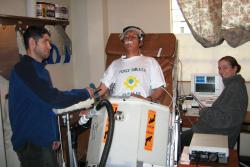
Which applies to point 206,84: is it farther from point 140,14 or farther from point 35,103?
point 35,103

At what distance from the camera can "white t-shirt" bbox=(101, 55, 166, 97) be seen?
9.05 feet

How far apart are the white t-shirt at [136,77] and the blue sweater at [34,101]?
0.96 meters

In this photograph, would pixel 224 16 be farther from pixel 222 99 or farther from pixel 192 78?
pixel 222 99

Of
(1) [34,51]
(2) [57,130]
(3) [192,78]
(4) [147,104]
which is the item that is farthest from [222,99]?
(1) [34,51]

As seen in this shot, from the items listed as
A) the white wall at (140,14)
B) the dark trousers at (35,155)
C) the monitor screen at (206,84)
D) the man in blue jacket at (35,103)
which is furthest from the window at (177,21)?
the dark trousers at (35,155)

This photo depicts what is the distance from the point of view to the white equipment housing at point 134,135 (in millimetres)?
1585

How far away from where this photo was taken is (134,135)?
1.58 metres

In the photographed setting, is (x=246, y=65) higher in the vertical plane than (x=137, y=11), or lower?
lower

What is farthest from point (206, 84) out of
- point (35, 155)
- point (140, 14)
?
point (35, 155)

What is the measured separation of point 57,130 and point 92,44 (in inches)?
77.0

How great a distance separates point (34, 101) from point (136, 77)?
1183 mm

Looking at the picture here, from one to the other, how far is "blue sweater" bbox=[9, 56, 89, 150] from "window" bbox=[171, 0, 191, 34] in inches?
87.1

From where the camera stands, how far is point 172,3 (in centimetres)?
372

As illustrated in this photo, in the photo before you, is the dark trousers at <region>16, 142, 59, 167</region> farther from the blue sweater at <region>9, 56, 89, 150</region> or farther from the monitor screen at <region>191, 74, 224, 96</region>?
the monitor screen at <region>191, 74, 224, 96</region>
